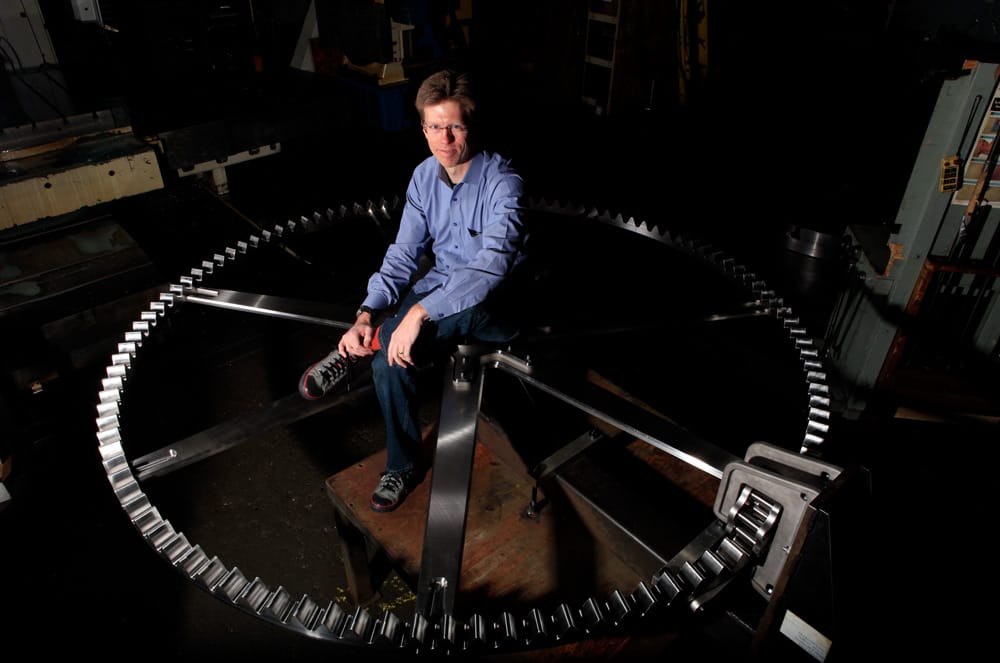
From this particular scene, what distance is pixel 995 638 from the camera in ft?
8.31

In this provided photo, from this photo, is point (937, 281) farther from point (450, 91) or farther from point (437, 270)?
point (450, 91)

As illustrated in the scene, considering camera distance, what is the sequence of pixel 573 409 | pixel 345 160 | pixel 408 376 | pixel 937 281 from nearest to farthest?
pixel 408 376
pixel 573 409
pixel 937 281
pixel 345 160

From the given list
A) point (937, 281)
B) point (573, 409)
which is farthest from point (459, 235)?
point (937, 281)

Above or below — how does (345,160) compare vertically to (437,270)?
below

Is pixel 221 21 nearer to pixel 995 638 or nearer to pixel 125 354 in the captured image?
pixel 125 354

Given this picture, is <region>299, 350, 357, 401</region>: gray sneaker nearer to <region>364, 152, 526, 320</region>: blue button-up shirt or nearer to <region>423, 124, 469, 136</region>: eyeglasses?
<region>364, 152, 526, 320</region>: blue button-up shirt

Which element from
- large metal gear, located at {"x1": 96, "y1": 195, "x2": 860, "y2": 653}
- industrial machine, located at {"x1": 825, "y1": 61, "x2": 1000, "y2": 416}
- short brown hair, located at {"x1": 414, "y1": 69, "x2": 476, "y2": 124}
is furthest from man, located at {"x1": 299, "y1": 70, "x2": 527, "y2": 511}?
industrial machine, located at {"x1": 825, "y1": 61, "x2": 1000, "y2": 416}

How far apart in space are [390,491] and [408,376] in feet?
1.45

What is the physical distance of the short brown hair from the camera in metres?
2.20

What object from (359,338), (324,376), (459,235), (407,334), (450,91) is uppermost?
(450,91)

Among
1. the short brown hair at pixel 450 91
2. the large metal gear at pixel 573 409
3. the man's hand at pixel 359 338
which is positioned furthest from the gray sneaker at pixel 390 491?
the short brown hair at pixel 450 91

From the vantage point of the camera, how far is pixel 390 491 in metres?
2.45

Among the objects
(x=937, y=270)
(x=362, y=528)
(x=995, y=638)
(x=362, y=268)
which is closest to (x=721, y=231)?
(x=937, y=270)

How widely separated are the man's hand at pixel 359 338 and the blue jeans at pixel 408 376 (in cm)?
5
